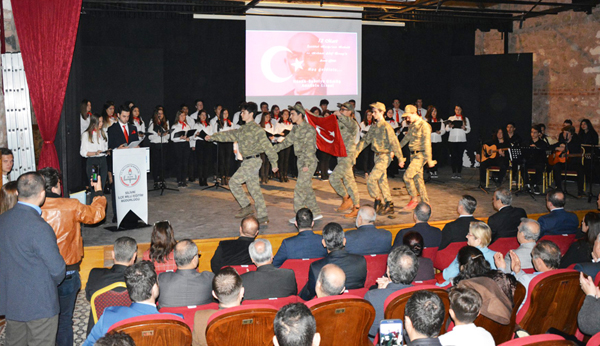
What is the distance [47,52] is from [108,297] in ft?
13.1

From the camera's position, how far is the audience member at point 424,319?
8.43 ft

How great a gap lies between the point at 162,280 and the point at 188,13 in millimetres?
9104

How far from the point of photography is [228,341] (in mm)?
2846

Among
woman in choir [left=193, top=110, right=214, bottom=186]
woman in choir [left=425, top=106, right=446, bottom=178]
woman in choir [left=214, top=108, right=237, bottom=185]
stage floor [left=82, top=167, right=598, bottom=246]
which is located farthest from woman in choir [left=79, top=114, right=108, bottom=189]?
woman in choir [left=425, top=106, right=446, bottom=178]

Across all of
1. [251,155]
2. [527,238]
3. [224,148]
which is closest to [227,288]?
[527,238]

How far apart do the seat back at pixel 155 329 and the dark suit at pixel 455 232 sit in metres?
3.18

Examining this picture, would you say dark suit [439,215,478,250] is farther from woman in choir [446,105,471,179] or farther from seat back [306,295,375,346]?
woman in choir [446,105,471,179]

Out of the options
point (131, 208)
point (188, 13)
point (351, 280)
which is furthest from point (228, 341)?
point (188, 13)

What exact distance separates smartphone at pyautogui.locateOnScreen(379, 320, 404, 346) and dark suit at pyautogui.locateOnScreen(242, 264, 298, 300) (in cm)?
125

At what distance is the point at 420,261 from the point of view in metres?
4.23

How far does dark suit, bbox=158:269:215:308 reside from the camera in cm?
357

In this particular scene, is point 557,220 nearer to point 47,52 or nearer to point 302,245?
point 302,245

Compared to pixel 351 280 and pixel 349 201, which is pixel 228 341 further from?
pixel 349 201

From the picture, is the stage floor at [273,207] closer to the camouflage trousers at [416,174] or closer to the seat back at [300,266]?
the camouflage trousers at [416,174]
